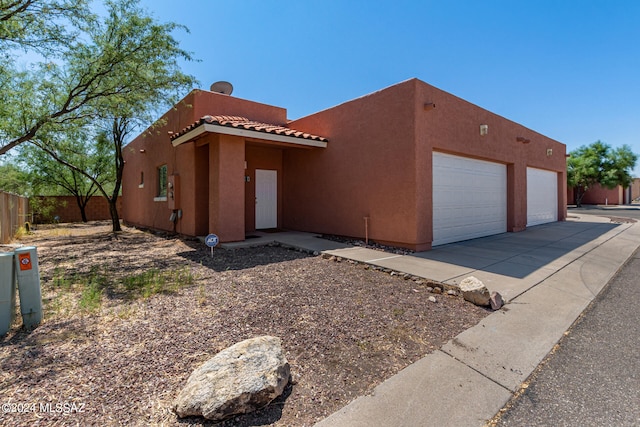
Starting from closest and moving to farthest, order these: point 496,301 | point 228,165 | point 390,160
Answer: point 496,301 → point 390,160 → point 228,165

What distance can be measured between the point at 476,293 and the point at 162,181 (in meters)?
12.7

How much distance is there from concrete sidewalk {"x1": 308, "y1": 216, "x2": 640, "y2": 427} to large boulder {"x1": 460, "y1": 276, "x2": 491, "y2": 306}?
0.74ft

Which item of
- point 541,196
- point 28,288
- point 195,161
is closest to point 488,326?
point 28,288

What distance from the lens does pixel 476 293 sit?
414 centimetres

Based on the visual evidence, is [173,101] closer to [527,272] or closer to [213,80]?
[213,80]

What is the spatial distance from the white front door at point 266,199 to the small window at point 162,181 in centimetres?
443

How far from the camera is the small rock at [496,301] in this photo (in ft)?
13.1

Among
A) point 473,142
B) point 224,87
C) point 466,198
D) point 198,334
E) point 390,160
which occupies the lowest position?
point 198,334

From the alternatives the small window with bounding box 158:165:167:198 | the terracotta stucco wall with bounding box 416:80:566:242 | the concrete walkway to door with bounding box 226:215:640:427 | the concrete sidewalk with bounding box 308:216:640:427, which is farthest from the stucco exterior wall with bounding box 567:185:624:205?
the small window with bounding box 158:165:167:198

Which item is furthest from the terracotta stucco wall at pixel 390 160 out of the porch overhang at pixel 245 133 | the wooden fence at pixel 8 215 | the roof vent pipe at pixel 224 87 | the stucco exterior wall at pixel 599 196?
the stucco exterior wall at pixel 599 196

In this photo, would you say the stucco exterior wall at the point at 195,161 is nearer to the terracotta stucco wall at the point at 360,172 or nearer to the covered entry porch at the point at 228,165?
the covered entry porch at the point at 228,165

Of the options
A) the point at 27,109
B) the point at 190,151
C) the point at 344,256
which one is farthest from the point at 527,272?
the point at 27,109

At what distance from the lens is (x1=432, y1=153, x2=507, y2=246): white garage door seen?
27.0 ft

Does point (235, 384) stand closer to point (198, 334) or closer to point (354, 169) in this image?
point (198, 334)
